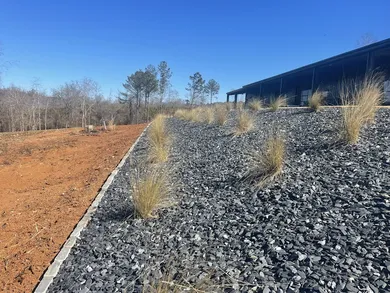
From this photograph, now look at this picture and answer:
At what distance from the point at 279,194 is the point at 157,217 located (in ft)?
4.21

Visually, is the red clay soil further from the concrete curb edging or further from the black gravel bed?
the black gravel bed

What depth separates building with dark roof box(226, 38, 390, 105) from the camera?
10930 millimetres

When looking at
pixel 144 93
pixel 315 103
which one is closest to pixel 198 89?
pixel 144 93

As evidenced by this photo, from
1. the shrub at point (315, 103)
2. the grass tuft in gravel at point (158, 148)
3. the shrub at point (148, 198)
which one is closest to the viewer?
the shrub at point (148, 198)

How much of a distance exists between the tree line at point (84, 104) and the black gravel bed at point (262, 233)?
19.1 m

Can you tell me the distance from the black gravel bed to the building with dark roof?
6726mm

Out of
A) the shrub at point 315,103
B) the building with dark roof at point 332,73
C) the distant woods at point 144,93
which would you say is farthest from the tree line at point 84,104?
the shrub at point 315,103

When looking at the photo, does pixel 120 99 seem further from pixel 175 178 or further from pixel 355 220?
pixel 355 220

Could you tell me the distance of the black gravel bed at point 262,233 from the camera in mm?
1649

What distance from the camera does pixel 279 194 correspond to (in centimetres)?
272

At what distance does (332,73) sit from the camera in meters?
17.0

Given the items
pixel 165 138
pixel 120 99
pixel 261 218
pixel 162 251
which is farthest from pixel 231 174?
pixel 120 99

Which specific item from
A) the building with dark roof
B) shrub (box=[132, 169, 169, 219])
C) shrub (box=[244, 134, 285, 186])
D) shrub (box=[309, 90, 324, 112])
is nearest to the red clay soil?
shrub (box=[132, 169, 169, 219])

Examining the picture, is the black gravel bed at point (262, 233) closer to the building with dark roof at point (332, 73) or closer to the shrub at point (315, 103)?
the shrub at point (315, 103)
